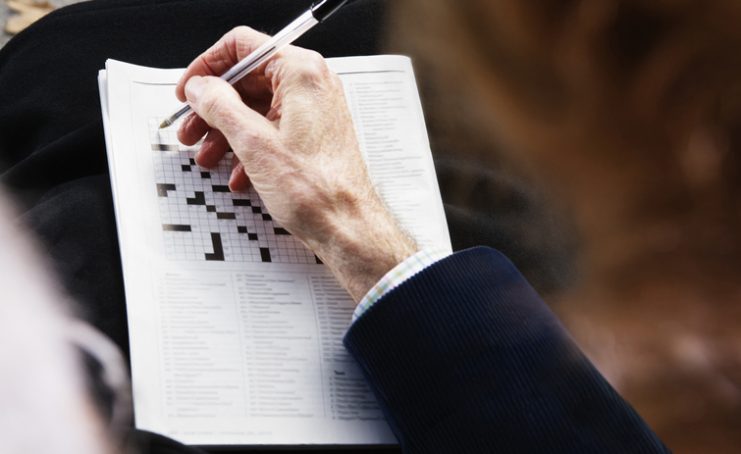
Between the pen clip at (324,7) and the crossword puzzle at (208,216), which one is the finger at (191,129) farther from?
the pen clip at (324,7)

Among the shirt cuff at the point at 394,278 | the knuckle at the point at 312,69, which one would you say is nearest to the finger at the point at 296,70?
the knuckle at the point at 312,69

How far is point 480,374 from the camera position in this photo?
26.1 inches

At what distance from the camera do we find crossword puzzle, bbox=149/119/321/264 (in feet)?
2.55

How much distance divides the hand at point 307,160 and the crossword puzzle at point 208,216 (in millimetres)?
15

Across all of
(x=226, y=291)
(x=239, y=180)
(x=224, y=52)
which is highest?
(x=224, y=52)

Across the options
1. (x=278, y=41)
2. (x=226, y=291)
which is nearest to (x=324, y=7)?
(x=278, y=41)

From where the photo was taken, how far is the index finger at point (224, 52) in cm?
84

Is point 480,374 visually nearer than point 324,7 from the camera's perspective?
Yes

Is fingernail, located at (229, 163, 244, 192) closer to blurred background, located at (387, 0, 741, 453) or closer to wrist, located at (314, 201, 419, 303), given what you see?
wrist, located at (314, 201, 419, 303)

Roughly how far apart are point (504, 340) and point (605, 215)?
235 millimetres

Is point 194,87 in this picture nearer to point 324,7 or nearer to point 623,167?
Answer: point 324,7

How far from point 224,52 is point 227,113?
4.0 inches

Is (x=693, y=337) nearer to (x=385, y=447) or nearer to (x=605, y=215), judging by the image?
(x=605, y=215)

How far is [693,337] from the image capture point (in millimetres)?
733
